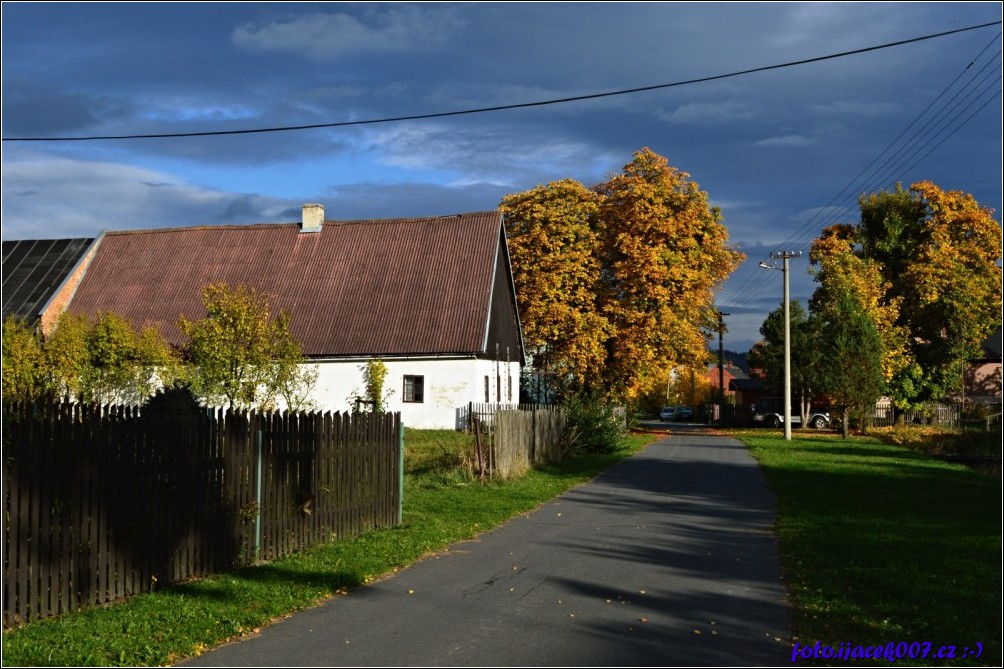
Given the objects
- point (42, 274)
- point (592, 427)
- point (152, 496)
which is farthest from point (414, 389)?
point (152, 496)

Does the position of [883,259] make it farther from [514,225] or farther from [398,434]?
[398,434]

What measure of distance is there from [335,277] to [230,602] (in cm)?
3425

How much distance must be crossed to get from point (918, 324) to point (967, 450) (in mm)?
18853

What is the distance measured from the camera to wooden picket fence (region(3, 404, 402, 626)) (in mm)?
7406

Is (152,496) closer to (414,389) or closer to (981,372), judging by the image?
(414,389)

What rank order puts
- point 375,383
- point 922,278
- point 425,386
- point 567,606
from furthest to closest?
point 922,278
point 425,386
point 375,383
point 567,606

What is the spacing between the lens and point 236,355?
25703mm

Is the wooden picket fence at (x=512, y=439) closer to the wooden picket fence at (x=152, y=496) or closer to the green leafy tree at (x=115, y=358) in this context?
the wooden picket fence at (x=152, y=496)

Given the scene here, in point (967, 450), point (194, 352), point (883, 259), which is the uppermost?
point (883, 259)

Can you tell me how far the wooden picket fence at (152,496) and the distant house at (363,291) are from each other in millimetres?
25404

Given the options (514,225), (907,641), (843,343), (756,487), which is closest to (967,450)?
(843,343)

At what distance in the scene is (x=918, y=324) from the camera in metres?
50.8

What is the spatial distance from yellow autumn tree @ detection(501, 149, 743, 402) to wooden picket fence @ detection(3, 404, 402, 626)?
3099 centimetres

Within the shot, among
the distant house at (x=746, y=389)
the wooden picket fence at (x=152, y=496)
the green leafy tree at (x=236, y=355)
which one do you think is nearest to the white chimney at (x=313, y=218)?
the green leafy tree at (x=236, y=355)
